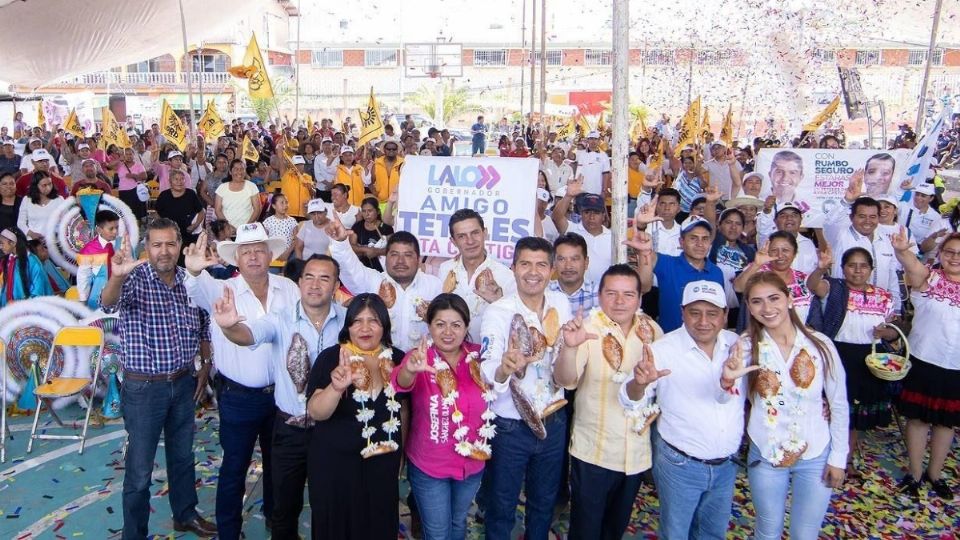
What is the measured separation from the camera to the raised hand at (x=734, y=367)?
2990mm

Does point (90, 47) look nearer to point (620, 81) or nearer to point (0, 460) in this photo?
point (0, 460)

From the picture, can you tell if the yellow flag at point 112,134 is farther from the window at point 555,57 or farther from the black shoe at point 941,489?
the window at point 555,57

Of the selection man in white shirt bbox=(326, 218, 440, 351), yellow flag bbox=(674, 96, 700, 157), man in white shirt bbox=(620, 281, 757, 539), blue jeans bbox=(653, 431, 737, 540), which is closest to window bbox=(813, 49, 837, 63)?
yellow flag bbox=(674, 96, 700, 157)

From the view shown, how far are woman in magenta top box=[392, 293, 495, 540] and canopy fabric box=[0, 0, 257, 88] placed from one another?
1320cm

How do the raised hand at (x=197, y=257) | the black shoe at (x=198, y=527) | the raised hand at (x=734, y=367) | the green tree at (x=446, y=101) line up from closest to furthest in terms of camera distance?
the raised hand at (x=734, y=367)
the raised hand at (x=197, y=257)
the black shoe at (x=198, y=527)
the green tree at (x=446, y=101)

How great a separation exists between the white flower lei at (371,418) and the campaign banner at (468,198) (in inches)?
78.1

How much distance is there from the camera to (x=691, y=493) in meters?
3.22

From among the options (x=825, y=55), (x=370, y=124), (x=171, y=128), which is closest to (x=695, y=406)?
(x=370, y=124)

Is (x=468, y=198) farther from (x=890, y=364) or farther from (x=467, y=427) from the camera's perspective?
(x=890, y=364)

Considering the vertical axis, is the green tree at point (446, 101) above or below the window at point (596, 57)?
below

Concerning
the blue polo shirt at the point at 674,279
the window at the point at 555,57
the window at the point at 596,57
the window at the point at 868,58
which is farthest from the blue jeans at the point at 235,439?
the window at the point at 555,57

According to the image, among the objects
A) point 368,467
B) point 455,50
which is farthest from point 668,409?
point 455,50

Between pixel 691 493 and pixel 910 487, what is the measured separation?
2510mm

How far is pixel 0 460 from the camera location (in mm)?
5109
